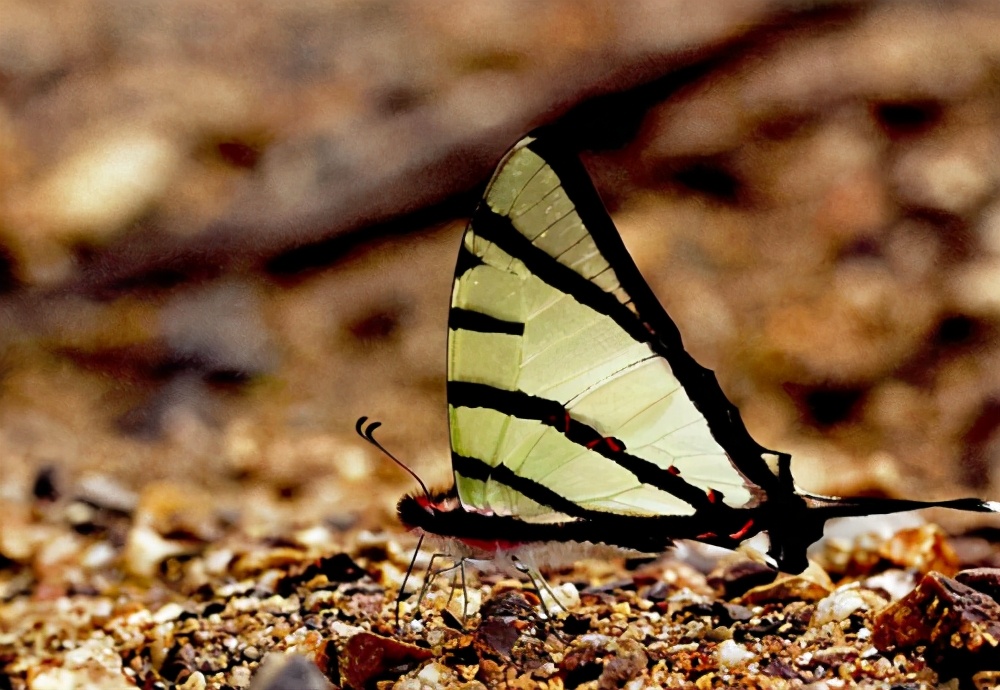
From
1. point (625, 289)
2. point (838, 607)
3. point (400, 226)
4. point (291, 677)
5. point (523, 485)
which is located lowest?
point (291, 677)

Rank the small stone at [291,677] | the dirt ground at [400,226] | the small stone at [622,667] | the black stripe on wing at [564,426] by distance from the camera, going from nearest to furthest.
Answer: the small stone at [291,677], the small stone at [622,667], the black stripe on wing at [564,426], the dirt ground at [400,226]

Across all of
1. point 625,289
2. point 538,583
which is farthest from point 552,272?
point 538,583

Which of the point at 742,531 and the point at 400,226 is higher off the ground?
the point at 400,226

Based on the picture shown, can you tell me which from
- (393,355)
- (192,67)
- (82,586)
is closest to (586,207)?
(82,586)

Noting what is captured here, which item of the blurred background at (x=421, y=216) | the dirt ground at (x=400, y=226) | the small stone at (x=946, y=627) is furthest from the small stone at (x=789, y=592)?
the blurred background at (x=421, y=216)

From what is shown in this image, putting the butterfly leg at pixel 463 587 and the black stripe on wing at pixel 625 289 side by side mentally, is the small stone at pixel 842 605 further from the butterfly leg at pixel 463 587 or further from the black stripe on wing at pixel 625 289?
the butterfly leg at pixel 463 587

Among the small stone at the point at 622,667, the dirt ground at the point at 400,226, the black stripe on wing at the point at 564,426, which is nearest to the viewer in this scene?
the small stone at the point at 622,667

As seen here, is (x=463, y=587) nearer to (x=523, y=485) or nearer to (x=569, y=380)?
(x=523, y=485)
